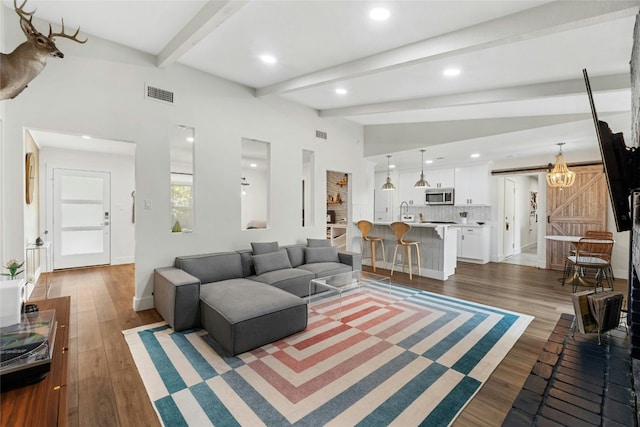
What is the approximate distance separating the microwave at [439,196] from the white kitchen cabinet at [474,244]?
85cm

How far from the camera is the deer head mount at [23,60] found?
1696 mm

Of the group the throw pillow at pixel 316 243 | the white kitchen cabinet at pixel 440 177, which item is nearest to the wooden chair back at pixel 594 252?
the white kitchen cabinet at pixel 440 177

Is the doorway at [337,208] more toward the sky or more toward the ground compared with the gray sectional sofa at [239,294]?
more toward the sky

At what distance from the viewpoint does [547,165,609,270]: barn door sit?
5.72 m

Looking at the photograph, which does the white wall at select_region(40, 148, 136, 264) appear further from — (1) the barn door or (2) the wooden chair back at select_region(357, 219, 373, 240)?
(1) the barn door

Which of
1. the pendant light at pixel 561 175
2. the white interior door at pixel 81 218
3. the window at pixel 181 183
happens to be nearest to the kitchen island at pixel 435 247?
the pendant light at pixel 561 175

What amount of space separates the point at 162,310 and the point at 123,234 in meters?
4.37

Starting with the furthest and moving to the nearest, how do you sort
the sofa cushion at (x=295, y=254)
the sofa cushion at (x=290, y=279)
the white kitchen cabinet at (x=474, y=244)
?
the white kitchen cabinet at (x=474, y=244) → the sofa cushion at (x=295, y=254) → the sofa cushion at (x=290, y=279)

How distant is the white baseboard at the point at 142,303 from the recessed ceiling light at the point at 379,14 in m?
3.98

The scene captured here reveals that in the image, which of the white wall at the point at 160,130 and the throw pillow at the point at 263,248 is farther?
the throw pillow at the point at 263,248

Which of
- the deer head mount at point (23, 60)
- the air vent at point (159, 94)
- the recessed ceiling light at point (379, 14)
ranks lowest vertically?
the deer head mount at point (23, 60)

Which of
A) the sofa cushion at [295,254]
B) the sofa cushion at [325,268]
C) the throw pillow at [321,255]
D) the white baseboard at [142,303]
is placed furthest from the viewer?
the throw pillow at [321,255]

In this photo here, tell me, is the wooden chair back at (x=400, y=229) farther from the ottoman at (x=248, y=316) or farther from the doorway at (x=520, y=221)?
the doorway at (x=520, y=221)

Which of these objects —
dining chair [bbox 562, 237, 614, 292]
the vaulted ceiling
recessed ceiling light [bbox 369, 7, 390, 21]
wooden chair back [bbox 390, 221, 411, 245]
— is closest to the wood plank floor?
dining chair [bbox 562, 237, 614, 292]
